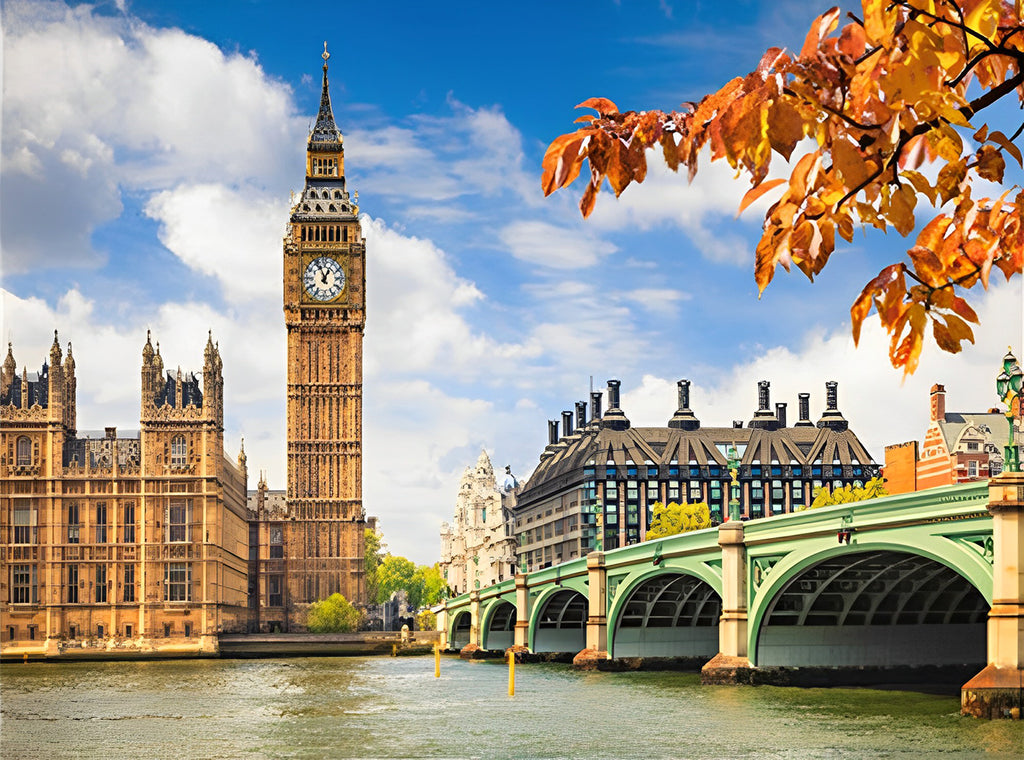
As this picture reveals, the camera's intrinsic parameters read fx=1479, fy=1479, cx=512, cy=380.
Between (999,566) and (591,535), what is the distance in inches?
3599

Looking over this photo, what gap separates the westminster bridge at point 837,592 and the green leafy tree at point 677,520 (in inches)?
1131

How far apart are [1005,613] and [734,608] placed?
14.7 meters

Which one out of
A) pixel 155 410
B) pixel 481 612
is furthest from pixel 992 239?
pixel 155 410

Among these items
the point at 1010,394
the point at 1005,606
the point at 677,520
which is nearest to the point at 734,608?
the point at 1005,606

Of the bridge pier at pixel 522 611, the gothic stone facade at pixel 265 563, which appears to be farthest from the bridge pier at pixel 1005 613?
the gothic stone facade at pixel 265 563

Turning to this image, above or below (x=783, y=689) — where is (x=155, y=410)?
above

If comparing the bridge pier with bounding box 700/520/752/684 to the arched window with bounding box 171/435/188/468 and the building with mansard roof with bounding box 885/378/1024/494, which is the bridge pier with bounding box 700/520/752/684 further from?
the arched window with bounding box 171/435/188/468

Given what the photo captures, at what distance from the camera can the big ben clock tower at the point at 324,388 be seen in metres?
137

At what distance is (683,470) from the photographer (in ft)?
439

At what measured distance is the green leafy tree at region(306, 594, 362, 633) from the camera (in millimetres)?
128125

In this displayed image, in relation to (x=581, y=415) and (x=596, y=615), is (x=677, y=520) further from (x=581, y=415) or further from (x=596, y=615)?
(x=581, y=415)

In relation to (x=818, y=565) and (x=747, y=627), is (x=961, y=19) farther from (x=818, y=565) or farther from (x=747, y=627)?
(x=747, y=627)

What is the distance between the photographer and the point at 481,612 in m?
99.9

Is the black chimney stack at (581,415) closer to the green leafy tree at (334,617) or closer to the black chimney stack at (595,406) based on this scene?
the black chimney stack at (595,406)
